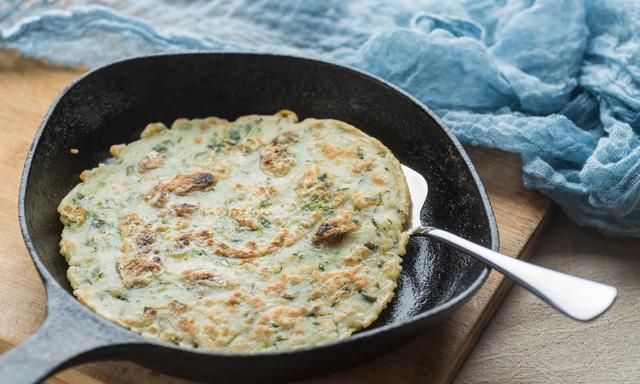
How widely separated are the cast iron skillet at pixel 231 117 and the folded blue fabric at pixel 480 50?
1.33 ft

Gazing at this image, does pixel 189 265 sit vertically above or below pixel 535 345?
above

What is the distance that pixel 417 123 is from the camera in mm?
3133

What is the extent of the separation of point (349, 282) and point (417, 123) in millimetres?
825

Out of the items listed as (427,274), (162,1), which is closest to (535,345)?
(427,274)

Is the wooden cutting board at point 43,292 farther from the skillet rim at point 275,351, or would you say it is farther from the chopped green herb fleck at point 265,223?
the chopped green herb fleck at point 265,223

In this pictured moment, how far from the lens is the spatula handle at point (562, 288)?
228 cm

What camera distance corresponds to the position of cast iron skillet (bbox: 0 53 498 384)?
2168 mm

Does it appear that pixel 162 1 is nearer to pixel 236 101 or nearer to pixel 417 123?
pixel 236 101

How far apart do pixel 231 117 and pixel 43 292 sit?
1068mm

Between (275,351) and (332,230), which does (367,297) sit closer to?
(332,230)

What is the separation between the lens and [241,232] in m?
2.79

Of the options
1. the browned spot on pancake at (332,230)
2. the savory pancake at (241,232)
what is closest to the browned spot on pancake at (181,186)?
the savory pancake at (241,232)

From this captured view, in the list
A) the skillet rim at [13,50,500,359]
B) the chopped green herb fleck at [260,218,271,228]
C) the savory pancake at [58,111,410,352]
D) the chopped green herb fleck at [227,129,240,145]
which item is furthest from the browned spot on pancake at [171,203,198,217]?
the skillet rim at [13,50,500,359]

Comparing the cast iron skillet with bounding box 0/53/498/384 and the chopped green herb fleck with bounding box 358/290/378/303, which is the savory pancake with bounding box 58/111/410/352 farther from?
the cast iron skillet with bounding box 0/53/498/384
